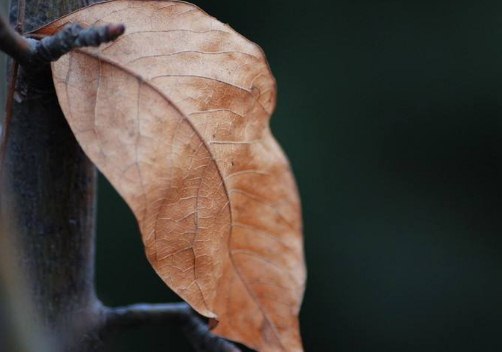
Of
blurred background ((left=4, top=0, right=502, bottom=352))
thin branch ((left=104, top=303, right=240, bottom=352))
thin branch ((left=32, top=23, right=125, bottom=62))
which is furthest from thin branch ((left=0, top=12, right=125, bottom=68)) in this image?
blurred background ((left=4, top=0, right=502, bottom=352))

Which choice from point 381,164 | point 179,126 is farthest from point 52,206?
point 381,164

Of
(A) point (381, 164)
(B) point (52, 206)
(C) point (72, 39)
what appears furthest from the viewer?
(A) point (381, 164)

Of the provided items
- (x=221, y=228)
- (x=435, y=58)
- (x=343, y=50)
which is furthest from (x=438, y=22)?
(x=221, y=228)

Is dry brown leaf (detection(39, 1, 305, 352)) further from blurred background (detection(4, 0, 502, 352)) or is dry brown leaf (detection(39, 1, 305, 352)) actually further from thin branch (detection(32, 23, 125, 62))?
blurred background (detection(4, 0, 502, 352))

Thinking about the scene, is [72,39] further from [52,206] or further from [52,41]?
[52,206]

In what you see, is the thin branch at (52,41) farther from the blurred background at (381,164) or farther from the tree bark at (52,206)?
the blurred background at (381,164)

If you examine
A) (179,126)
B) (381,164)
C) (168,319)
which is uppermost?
(179,126)

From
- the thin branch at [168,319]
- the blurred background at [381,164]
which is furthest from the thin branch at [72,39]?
the blurred background at [381,164]
